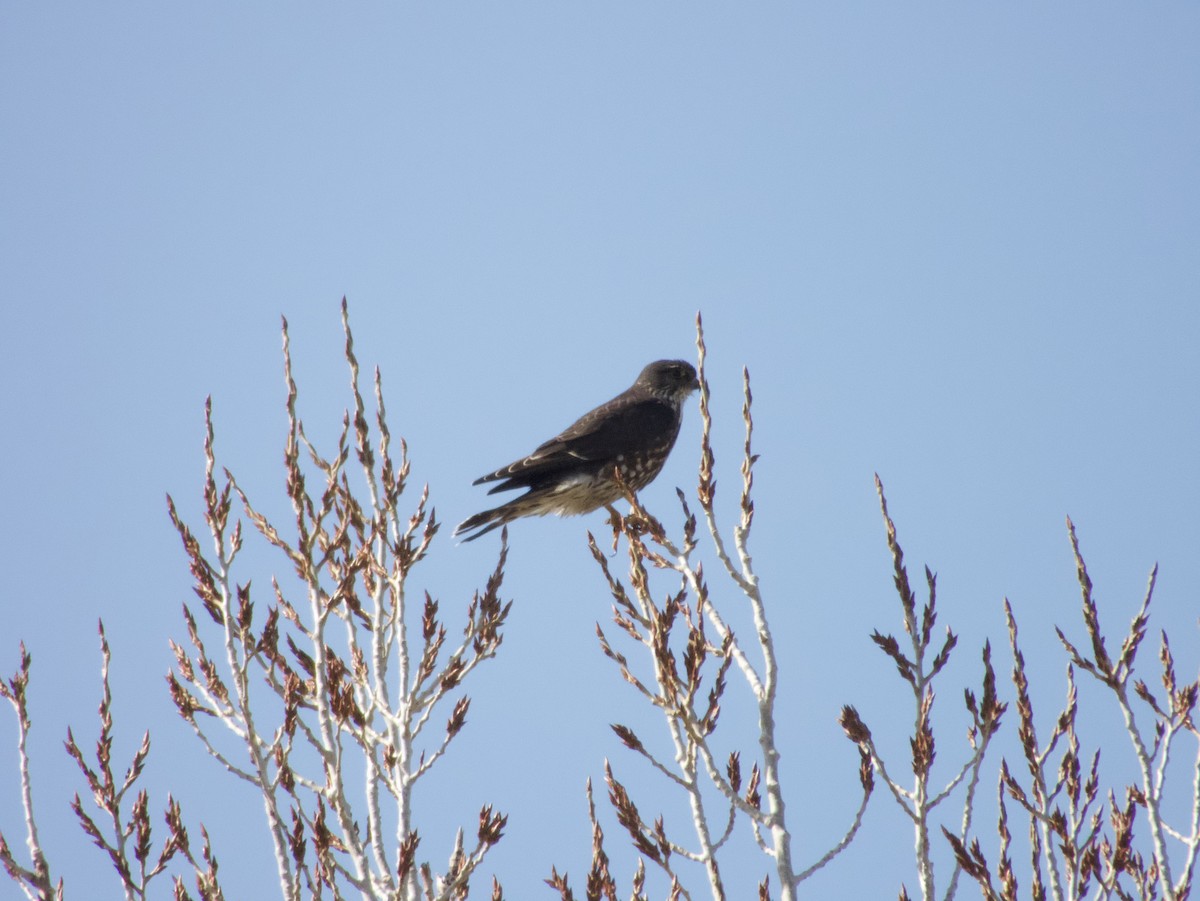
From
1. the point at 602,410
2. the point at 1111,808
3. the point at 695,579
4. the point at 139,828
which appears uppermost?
the point at 602,410

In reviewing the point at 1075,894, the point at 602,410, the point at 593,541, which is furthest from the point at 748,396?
the point at 602,410

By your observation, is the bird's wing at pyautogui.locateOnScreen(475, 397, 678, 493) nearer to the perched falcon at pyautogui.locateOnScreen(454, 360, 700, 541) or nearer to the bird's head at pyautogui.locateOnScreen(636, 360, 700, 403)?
the perched falcon at pyautogui.locateOnScreen(454, 360, 700, 541)

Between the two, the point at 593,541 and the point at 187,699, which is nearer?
the point at 187,699

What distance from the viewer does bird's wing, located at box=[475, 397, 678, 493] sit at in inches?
292

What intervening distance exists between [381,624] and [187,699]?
0.71m

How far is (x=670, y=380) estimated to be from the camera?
30.2 ft

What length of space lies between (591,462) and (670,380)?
5.55ft

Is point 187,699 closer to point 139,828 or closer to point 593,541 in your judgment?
point 139,828

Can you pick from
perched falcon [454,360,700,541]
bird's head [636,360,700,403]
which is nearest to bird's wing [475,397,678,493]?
perched falcon [454,360,700,541]

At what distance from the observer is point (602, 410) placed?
27.2 ft

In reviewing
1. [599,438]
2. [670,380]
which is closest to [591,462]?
[599,438]

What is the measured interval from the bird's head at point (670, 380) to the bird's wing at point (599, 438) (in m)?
0.30

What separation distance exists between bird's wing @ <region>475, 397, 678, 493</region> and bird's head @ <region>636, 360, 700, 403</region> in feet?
0.97

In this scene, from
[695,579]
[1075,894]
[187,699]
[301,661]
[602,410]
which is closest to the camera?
[1075,894]
